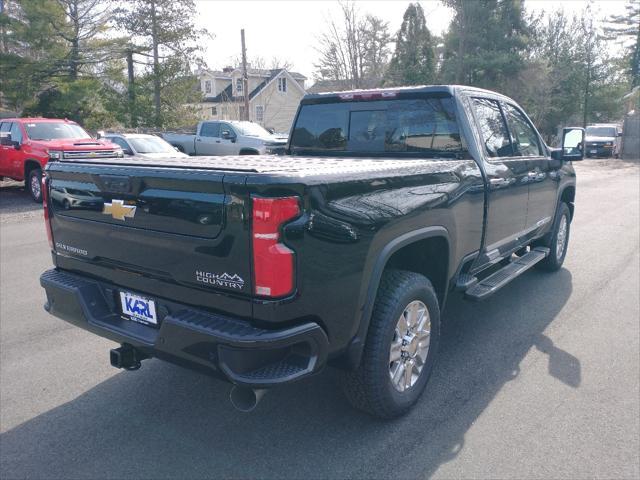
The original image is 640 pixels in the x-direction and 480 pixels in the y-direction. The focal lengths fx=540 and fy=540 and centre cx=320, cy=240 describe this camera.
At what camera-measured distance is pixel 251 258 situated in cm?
244

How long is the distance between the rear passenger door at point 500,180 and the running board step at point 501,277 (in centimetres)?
19

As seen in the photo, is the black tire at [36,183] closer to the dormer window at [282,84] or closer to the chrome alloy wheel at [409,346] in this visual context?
the chrome alloy wheel at [409,346]

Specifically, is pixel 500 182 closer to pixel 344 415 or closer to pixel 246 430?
pixel 344 415

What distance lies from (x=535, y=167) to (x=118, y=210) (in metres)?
4.00

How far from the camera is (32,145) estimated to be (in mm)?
12633

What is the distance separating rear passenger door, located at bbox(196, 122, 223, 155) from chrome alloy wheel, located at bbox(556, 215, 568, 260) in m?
14.0

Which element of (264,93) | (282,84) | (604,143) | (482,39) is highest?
(482,39)

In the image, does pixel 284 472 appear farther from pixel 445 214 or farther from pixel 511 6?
pixel 511 6

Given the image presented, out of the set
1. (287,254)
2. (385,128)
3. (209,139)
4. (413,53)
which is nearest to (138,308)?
(287,254)

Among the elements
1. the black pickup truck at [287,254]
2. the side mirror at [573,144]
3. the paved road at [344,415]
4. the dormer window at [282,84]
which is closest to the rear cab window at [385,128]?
the black pickup truck at [287,254]

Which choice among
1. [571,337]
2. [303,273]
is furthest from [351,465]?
[571,337]

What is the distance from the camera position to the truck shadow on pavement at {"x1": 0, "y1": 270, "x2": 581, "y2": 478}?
2865 millimetres

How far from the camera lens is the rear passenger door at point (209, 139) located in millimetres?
18969

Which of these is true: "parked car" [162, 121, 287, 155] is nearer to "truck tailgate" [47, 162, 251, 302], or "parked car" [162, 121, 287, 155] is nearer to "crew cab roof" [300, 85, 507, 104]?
"crew cab roof" [300, 85, 507, 104]
